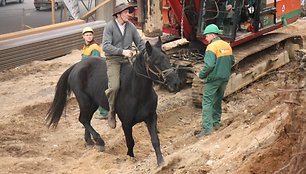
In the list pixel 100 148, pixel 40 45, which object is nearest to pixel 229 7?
pixel 100 148

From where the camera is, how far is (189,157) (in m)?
7.78

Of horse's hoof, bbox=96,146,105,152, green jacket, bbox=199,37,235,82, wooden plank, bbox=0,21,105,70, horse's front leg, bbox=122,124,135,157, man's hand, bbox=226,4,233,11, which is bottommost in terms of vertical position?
horse's hoof, bbox=96,146,105,152

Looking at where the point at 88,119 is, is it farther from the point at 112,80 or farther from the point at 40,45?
the point at 40,45

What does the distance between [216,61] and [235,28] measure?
2526 mm

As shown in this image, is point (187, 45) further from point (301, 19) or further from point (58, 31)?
point (301, 19)

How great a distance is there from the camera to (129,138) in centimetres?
845

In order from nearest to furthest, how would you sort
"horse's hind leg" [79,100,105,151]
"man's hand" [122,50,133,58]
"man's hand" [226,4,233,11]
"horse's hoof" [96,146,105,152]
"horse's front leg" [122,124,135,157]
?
"man's hand" [122,50,133,58] < "horse's front leg" [122,124,135,157] < "horse's hoof" [96,146,105,152] < "horse's hind leg" [79,100,105,151] < "man's hand" [226,4,233,11]

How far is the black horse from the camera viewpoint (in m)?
7.82

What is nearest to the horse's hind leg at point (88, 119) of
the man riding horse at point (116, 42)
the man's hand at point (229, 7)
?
the man riding horse at point (116, 42)

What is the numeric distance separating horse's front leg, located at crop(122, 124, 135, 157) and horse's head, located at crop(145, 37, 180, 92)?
3.18 feet

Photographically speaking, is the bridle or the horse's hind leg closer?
the bridle

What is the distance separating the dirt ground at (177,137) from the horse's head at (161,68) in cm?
109

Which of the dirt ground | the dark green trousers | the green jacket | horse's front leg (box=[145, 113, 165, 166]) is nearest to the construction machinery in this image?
the dirt ground

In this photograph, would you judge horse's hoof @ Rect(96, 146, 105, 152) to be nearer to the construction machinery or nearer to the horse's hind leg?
the horse's hind leg
